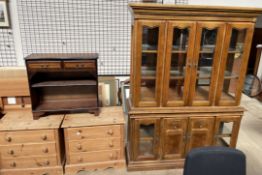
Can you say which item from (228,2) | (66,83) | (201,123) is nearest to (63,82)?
(66,83)

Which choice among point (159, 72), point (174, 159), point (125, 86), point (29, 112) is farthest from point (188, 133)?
point (29, 112)

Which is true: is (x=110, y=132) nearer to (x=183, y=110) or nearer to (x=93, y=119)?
(x=93, y=119)

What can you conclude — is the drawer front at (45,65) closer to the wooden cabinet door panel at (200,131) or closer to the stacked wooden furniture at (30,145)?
the stacked wooden furniture at (30,145)

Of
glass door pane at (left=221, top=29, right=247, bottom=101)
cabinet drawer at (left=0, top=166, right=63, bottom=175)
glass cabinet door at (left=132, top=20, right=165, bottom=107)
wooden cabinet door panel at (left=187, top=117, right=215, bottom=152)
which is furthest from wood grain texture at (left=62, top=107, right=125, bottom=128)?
glass door pane at (left=221, top=29, right=247, bottom=101)

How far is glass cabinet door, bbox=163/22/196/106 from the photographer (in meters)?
2.11

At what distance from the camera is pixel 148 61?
7.22ft

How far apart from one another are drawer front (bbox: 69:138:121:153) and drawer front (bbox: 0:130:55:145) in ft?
0.84

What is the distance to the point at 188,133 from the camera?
2445 mm

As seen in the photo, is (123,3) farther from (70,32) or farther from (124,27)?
(70,32)

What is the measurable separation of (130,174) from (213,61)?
1.57m

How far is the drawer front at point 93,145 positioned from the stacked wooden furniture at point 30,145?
162mm

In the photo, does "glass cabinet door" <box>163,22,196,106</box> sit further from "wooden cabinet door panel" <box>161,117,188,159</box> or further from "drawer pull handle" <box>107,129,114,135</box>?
"drawer pull handle" <box>107,129,114,135</box>

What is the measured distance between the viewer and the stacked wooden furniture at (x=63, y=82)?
219 cm

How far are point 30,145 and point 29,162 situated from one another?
221mm
